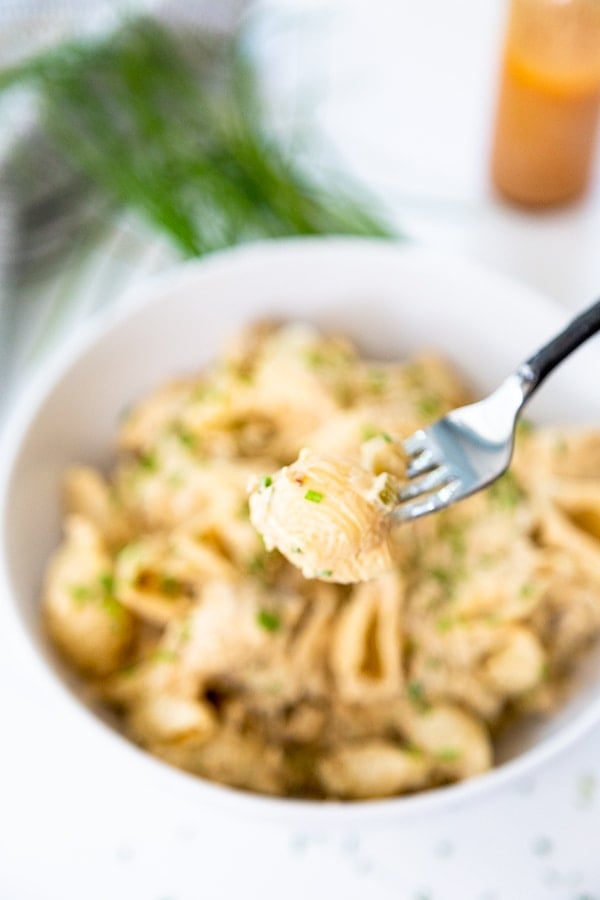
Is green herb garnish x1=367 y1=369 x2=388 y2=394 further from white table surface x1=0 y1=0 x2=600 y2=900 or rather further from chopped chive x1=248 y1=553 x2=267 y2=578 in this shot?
white table surface x1=0 y1=0 x2=600 y2=900

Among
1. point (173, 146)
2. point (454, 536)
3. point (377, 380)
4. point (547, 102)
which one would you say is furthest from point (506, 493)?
point (173, 146)

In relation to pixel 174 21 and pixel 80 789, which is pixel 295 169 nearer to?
pixel 174 21

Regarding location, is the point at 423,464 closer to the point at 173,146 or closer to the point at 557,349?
the point at 557,349

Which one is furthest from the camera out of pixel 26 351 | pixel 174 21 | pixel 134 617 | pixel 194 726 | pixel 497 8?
pixel 497 8

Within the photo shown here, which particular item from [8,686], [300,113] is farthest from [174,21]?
[8,686]

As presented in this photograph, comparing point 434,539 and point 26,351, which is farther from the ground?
point 26,351

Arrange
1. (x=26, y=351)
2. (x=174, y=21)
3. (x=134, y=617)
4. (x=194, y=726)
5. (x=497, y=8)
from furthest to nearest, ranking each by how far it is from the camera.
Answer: (x=497, y=8)
(x=174, y=21)
(x=26, y=351)
(x=134, y=617)
(x=194, y=726)

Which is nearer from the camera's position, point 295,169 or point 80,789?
point 80,789
